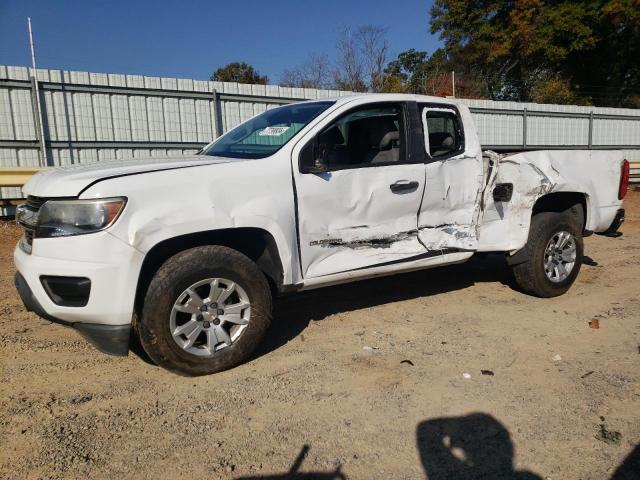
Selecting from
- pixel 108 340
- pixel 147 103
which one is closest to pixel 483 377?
pixel 108 340

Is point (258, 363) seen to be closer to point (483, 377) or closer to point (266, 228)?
point (266, 228)

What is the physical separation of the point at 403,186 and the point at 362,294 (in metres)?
1.57

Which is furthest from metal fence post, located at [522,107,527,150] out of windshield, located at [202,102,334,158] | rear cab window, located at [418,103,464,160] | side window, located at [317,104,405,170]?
windshield, located at [202,102,334,158]

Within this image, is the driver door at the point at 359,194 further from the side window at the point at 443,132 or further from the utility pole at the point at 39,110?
the utility pole at the point at 39,110

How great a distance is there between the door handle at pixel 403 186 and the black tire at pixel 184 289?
1.31 meters

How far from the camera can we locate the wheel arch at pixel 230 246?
11.4ft

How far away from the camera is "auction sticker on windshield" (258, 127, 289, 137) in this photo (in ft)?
13.6

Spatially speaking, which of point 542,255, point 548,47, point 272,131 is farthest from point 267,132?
point 548,47

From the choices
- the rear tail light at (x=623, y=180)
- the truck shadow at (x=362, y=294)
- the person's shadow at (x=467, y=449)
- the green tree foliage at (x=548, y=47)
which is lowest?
the person's shadow at (x=467, y=449)

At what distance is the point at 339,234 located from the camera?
4016 millimetres

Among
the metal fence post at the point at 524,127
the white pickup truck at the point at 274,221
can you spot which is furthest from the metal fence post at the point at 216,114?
the metal fence post at the point at 524,127

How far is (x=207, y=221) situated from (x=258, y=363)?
1138 mm

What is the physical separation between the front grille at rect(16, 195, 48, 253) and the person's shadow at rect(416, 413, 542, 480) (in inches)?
106

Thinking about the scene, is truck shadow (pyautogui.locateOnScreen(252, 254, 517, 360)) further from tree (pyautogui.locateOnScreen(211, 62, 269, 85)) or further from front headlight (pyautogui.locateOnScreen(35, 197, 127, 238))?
tree (pyautogui.locateOnScreen(211, 62, 269, 85))
